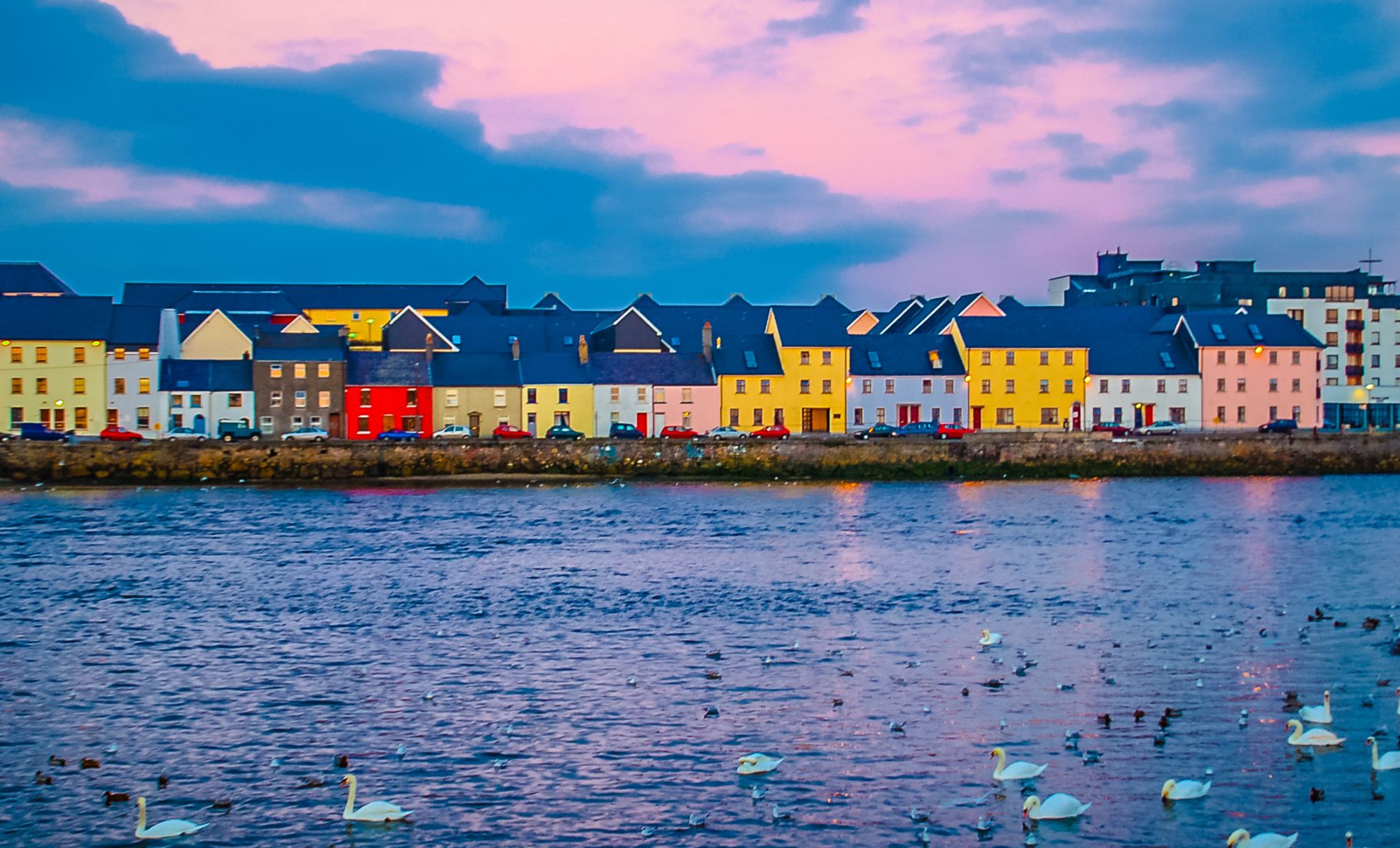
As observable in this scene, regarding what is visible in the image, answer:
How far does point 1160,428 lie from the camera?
3356 inches

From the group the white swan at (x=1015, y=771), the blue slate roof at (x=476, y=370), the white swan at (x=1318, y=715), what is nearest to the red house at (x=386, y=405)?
the blue slate roof at (x=476, y=370)

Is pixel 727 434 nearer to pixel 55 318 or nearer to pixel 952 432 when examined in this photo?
pixel 952 432

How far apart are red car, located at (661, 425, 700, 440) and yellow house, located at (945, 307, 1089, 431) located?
18496 millimetres

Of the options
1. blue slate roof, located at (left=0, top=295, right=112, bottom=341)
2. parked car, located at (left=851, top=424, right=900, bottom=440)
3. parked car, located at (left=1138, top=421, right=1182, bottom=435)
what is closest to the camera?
parked car, located at (left=851, top=424, right=900, bottom=440)

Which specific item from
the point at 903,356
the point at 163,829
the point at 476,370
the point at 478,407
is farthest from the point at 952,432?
the point at 163,829

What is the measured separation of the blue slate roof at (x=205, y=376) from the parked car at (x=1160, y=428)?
51.1m

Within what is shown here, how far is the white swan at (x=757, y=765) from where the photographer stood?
18.3 m

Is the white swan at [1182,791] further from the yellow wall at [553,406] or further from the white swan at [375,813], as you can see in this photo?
the yellow wall at [553,406]

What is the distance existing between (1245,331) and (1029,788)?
81.2 meters

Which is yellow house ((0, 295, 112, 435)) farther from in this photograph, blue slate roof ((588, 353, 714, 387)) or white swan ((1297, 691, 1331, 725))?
white swan ((1297, 691, 1331, 725))

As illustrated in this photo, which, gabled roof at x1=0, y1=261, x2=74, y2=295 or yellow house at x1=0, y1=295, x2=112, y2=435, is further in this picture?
gabled roof at x1=0, y1=261, x2=74, y2=295

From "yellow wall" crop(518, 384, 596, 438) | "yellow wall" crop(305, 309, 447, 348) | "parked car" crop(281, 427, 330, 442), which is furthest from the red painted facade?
"yellow wall" crop(305, 309, 447, 348)

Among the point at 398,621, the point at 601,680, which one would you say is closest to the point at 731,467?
the point at 398,621

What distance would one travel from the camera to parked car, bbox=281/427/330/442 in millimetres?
73938
